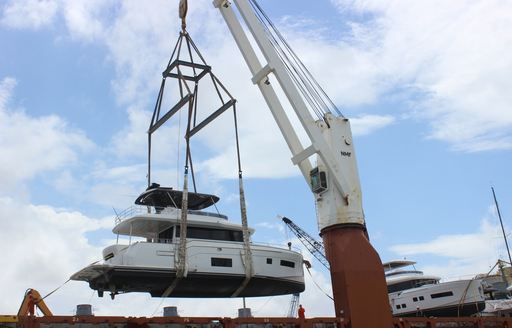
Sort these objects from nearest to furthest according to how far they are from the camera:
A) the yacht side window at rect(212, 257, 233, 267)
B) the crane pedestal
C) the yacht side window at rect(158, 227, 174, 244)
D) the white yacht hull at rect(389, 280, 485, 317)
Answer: the crane pedestal < the yacht side window at rect(212, 257, 233, 267) < the yacht side window at rect(158, 227, 174, 244) < the white yacht hull at rect(389, 280, 485, 317)

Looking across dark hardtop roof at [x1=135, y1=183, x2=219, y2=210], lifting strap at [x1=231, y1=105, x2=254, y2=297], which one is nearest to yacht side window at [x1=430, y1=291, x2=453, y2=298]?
lifting strap at [x1=231, y1=105, x2=254, y2=297]

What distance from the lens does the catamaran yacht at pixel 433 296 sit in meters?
25.2

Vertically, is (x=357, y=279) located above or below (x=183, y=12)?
below

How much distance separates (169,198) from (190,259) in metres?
3.14

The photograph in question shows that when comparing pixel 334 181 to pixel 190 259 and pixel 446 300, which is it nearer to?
pixel 190 259

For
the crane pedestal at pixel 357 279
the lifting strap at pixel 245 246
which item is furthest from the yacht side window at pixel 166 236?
the crane pedestal at pixel 357 279

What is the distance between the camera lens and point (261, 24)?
60.2 ft

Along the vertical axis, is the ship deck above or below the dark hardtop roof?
below

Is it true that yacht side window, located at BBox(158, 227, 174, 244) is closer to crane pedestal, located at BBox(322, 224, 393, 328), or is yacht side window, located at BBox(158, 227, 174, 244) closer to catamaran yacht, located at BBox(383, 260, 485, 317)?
crane pedestal, located at BBox(322, 224, 393, 328)

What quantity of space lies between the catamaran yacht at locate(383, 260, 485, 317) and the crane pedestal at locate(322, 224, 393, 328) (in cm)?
1205

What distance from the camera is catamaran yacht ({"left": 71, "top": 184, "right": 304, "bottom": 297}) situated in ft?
53.1

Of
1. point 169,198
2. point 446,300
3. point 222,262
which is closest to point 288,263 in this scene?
point 222,262

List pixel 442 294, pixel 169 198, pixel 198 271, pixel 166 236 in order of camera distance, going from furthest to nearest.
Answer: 1. pixel 442 294
2. pixel 169 198
3. pixel 166 236
4. pixel 198 271

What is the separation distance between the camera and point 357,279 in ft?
49.6
